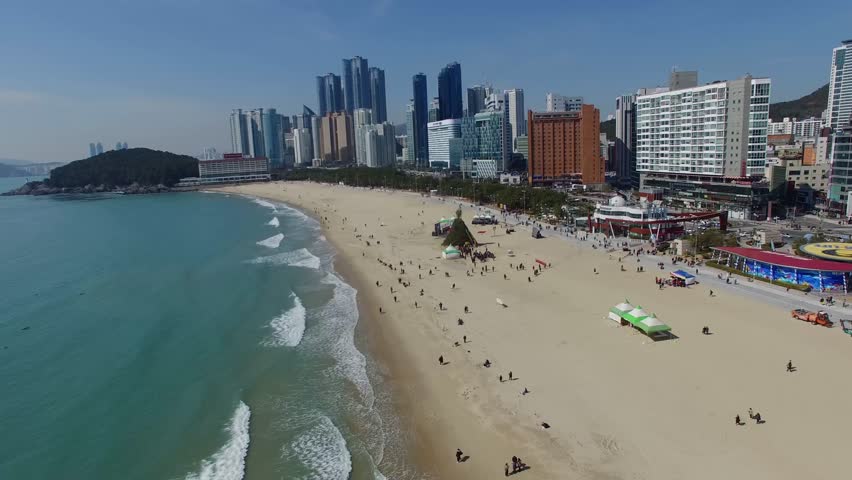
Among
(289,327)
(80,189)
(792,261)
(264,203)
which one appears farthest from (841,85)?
(80,189)

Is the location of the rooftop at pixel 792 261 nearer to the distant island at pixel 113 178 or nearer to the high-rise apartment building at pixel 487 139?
the high-rise apartment building at pixel 487 139

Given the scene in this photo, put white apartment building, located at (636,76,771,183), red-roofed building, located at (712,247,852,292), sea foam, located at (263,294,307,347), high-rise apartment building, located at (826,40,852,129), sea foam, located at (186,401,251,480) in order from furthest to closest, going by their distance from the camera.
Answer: high-rise apartment building, located at (826,40,852,129) < white apartment building, located at (636,76,771,183) < red-roofed building, located at (712,247,852,292) < sea foam, located at (263,294,307,347) < sea foam, located at (186,401,251,480)

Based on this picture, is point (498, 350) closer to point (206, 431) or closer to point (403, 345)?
point (403, 345)

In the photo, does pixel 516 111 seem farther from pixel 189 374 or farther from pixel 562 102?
pixel 189 374

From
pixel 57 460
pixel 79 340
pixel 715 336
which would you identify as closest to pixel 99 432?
pixel 57 460

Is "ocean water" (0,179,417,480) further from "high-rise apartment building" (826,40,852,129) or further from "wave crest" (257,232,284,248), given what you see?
"high-rise apartment building" (826,40,852,129)

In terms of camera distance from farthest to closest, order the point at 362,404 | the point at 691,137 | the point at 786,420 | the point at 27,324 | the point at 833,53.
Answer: the point at 833,53, the point at 691,137, the point at 27,324, the point at 362,404, the point at 786,420

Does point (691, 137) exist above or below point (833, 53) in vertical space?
below

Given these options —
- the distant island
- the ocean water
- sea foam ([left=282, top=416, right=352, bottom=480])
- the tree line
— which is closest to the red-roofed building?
the tree line
